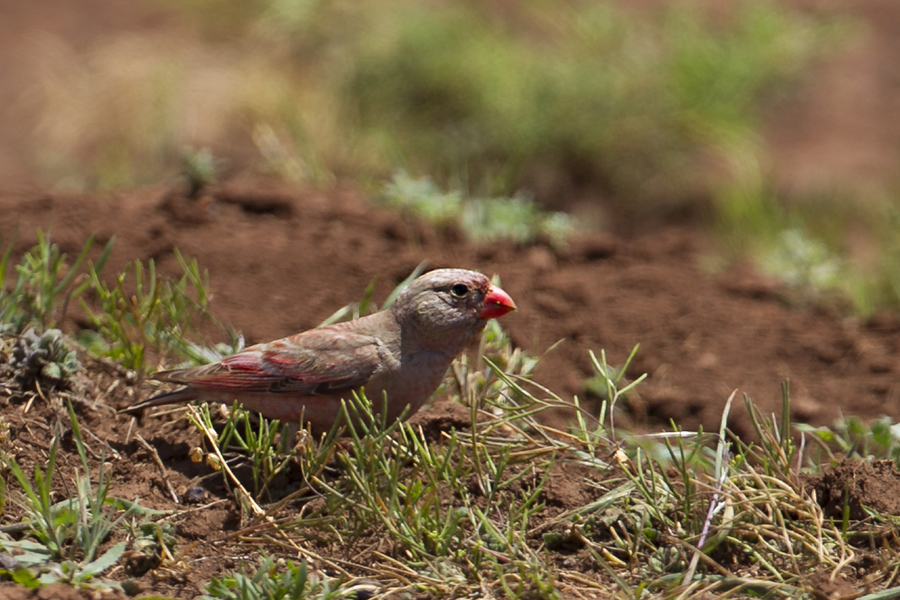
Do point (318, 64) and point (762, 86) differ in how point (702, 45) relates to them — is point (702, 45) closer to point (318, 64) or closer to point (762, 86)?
point (762, 86)

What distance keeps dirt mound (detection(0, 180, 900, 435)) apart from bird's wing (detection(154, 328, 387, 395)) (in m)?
0.90

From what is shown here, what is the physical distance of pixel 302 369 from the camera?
3.88 meters

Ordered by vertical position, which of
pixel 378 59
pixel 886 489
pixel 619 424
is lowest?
pixel 619 424

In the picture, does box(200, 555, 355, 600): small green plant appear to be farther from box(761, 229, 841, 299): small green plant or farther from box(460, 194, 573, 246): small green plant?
box(761, 229, 841, 299): small green plant

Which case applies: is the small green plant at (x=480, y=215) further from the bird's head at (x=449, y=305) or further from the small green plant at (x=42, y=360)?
the small green plant at (x=42, y=360)

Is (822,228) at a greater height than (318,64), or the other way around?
(318,64)

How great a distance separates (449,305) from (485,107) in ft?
15.2

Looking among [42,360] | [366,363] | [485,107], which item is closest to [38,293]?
[42,360]

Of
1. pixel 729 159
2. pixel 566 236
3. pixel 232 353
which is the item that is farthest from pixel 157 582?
pixel 729 159

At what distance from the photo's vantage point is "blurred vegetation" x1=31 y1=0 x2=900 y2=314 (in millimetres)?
7938

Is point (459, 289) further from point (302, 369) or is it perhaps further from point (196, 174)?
point (196, 174)

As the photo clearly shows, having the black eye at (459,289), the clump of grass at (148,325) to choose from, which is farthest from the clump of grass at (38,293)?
the black eye at (459,289)

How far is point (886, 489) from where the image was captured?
135 inches

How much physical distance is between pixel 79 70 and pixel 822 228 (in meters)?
6.10
